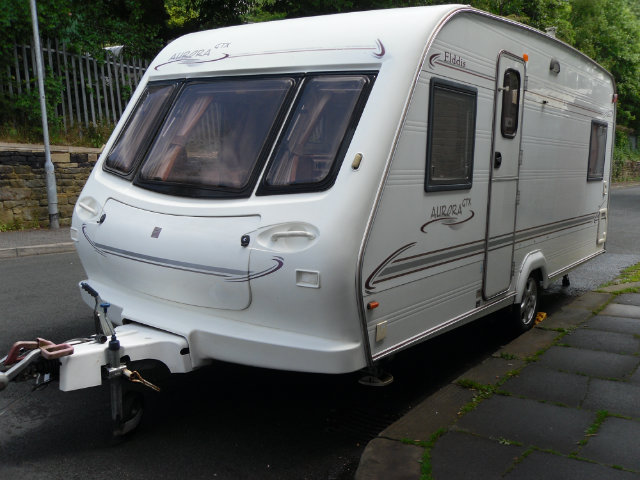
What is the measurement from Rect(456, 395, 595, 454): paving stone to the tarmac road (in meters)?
0.64

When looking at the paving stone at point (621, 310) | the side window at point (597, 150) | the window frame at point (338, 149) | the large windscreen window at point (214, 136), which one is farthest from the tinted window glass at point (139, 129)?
the side window at point (597, 150)

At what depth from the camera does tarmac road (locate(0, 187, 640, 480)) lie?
3674 millimetres

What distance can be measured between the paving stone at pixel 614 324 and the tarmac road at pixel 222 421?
103 centimetres

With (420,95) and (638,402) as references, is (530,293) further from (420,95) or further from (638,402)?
(420,95)

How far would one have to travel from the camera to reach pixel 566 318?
650 centimetres

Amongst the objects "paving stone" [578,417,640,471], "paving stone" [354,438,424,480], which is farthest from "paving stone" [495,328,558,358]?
"paving stone" [354,438,424,480]

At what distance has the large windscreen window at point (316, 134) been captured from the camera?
3.80 m

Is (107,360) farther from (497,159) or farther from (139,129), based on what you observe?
(497,159)

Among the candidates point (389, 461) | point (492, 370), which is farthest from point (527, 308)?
point (389, 461)

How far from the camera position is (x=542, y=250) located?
6.30 meters

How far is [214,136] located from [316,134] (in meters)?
0.75

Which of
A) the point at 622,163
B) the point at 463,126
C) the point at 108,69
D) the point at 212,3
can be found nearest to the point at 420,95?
the point at 463,126

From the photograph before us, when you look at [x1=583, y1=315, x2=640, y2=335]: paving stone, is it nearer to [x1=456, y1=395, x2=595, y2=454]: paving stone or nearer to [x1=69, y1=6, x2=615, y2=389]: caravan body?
[x1=69, y1=6, x2=615, y2=389]: caravan body

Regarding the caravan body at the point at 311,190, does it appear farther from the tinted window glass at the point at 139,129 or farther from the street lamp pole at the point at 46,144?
the street lamp pole at the point at 46,144
